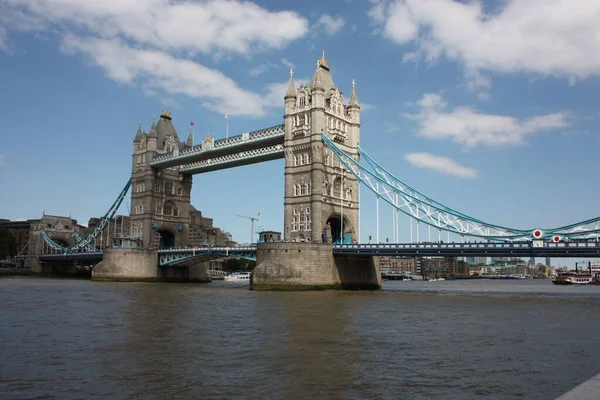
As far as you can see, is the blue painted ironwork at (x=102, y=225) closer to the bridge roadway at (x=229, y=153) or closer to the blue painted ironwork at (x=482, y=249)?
the bridge roadway at (x=229, y=153)

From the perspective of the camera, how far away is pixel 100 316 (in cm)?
2536

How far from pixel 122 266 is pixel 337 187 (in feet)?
99.2

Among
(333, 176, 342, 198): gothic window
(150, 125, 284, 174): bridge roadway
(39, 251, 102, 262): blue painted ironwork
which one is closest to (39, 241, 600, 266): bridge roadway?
(333, 176, 342, 198): gothic window

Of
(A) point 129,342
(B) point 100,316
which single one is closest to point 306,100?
(B) point 100,316

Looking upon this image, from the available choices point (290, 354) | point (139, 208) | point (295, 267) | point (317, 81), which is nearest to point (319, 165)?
point (317, 81)

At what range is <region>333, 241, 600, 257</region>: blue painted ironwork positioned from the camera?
40.8 metres

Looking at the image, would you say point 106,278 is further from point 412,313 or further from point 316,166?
point 412,313

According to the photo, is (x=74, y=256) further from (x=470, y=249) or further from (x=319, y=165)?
(x=470, y=249)

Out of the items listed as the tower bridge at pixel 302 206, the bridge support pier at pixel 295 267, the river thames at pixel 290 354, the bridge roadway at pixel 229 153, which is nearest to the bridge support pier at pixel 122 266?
the tower bridge at pixel 302 206

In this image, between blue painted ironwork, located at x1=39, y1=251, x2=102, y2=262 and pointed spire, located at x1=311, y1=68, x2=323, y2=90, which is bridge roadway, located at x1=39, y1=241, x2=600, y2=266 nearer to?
pointed spire, located at x1=311, y1=68, x2=323, y2=90

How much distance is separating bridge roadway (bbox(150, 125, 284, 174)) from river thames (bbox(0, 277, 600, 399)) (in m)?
36.1

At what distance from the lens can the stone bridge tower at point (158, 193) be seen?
75.7 m

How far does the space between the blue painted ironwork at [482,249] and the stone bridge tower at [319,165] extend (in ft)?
20.3

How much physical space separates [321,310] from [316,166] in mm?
27365
